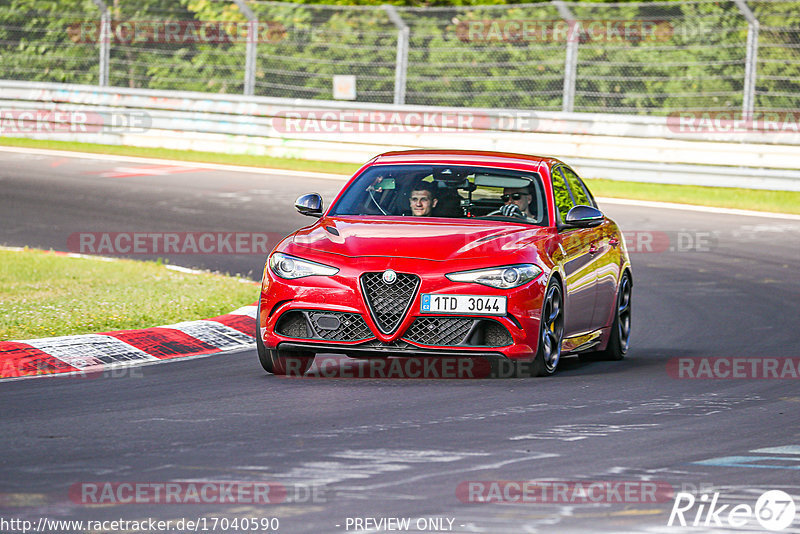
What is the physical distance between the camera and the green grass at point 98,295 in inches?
431

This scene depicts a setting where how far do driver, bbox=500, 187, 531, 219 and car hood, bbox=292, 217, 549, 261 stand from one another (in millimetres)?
289

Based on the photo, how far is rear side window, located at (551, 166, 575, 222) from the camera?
10272 mm

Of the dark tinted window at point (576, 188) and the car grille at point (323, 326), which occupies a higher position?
the dark tinted window at point (576, 188)

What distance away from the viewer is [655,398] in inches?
341

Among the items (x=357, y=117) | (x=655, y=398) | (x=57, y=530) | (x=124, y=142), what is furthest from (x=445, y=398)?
(x=124, y=142)

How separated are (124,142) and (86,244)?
1079cm

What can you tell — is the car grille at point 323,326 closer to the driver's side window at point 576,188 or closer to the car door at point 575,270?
the car door at point 575,270

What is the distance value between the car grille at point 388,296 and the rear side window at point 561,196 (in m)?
1.67

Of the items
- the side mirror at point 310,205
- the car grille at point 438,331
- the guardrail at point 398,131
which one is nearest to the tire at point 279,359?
the car grille at point 438,331

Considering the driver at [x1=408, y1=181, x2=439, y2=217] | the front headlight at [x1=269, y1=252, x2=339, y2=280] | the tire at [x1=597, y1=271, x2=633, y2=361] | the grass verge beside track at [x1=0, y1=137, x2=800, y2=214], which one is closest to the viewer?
the front headlight at [x1=269, y1=252, x2=339, y2=280]

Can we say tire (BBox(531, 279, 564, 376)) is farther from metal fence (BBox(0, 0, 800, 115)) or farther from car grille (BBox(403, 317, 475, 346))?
metal fence (BBox(0, 0, 800, 115))

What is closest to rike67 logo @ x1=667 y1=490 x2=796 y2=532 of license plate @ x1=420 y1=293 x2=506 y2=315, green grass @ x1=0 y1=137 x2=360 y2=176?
license plate @ x1=420 y1=293 x2=506 y2=315

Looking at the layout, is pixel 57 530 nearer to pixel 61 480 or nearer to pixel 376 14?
pixel 61 480

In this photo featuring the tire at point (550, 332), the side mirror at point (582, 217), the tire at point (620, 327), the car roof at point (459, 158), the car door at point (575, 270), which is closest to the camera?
the tire at point (550, 332)
